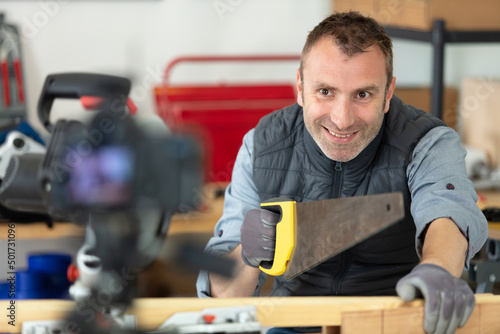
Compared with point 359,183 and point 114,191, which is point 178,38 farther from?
point 114,191

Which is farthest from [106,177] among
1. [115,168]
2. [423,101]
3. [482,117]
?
[423,101]

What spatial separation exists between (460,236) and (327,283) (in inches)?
14.0

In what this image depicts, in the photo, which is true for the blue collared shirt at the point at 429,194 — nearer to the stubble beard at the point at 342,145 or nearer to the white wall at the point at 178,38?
the stubble beard at the point at 342,145

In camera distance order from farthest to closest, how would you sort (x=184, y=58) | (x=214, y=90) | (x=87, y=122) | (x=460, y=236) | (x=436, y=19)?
(x=184, y=58) < (x=214, y=90) < (x=436, y=19) < (x=460, y=236) < (x=87, y=122)

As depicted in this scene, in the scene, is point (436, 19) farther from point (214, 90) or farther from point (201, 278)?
point (201, 278)

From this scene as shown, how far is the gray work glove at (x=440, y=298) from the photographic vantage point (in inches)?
39.6

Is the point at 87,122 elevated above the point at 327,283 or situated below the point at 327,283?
above

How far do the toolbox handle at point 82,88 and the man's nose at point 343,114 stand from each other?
0.55m

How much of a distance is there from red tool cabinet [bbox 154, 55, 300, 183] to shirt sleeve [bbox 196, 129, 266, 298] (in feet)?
3.31

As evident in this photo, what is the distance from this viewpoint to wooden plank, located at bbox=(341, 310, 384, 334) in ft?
3.35

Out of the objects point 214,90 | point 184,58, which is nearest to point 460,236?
point 214,90

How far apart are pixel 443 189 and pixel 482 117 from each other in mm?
1583

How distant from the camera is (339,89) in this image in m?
1.34

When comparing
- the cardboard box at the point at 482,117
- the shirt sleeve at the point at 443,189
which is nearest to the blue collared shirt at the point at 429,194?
the shirt sleeve at the point at 443,189
